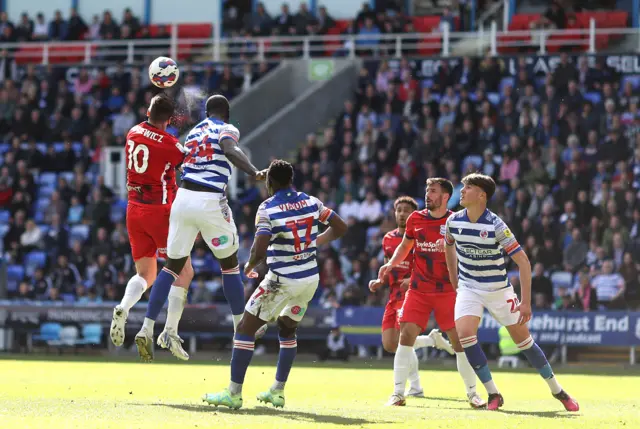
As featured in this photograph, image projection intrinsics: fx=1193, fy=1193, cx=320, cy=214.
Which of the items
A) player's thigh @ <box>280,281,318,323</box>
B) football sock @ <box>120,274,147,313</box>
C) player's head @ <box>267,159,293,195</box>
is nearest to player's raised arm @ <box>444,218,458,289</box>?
player's thigh @ <box>280,281,318,323</box>

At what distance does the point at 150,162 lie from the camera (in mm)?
11766

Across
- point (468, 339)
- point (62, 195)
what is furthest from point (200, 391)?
point (62, 195)

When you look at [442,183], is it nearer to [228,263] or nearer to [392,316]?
[392,316]

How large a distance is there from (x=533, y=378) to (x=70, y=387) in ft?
23.0

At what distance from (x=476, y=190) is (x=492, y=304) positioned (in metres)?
1.09

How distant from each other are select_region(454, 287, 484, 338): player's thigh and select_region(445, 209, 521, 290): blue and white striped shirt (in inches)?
3.9

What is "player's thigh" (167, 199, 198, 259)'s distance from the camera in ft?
37.4

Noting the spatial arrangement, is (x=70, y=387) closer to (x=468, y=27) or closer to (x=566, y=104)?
(x=566, y=104)

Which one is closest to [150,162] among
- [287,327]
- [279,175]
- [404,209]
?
[279,175]

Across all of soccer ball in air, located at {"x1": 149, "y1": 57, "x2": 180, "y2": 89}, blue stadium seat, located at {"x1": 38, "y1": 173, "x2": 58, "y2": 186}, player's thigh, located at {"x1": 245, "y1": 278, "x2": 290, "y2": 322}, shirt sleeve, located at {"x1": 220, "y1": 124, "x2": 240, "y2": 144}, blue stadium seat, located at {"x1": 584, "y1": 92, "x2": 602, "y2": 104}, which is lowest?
blue stadium seat, located at {"x1": 38, "y1": 173, "x2": 58, "y2": 186}

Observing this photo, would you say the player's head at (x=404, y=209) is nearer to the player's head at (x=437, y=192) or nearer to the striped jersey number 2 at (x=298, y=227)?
the player's head at (x=437, y=192)

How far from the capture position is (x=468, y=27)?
31.3 m

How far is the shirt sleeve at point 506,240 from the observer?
11.0 m

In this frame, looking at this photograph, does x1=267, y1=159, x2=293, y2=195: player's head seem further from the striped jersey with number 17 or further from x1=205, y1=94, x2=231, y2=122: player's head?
x1=205, y1=94, x2=231, y2=122: player's head
